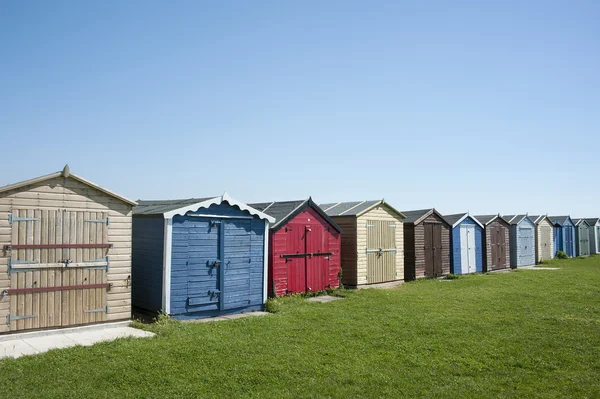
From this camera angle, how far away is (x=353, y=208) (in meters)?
20.4

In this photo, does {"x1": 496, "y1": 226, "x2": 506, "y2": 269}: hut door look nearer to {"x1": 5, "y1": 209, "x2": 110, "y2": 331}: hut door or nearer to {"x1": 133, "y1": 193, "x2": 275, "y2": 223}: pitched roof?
{"x1": 133, "y1": 193, "x2": 275, "y2": 223}: pitched roof

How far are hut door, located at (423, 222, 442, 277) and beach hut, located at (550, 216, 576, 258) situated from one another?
19.4 meters

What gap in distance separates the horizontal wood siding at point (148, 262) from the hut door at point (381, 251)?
31.6ft

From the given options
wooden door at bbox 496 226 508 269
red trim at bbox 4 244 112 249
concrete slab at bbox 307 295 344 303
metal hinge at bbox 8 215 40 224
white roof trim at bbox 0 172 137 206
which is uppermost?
white roof trim at bbox 0 172 137 206

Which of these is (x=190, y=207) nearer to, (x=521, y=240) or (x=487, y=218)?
(x=487, y=218)

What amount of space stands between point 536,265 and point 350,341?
88.7 ft

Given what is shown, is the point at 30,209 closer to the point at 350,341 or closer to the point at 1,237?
the point at 1,237

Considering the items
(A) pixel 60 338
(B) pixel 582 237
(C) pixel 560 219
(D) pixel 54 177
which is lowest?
(A) pixel 60 338

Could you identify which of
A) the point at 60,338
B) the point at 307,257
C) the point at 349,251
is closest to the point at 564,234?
the point at 349,251

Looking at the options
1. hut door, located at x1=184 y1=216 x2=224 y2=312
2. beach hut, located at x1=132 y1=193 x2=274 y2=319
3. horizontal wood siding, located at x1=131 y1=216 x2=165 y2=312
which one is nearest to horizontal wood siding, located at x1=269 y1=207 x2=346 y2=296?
beach hut, located at x1=132 y1=193 x2=274 y2=319

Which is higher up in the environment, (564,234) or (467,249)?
(564,234)

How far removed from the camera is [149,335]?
34.2 ft

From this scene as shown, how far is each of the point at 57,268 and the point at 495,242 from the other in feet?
82.2

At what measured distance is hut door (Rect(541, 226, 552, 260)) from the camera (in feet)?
115
